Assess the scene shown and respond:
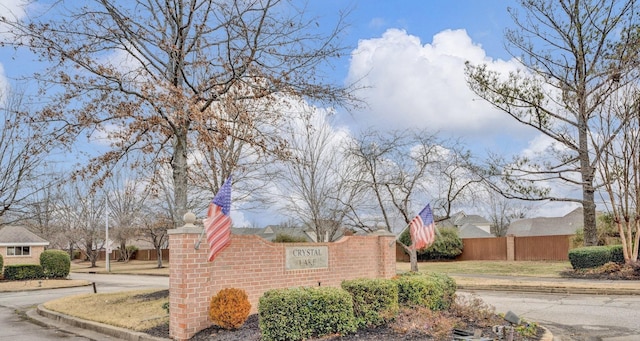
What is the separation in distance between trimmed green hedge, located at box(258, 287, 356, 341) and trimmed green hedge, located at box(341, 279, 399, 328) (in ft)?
1.05

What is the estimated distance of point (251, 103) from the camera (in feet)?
52.2

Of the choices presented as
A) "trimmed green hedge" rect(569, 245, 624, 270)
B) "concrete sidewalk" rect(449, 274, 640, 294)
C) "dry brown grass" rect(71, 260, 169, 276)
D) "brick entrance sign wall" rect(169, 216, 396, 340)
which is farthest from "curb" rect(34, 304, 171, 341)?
"dry brown grass" rect(71, 260, 169, 276)

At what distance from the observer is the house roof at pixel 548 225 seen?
48406 mm

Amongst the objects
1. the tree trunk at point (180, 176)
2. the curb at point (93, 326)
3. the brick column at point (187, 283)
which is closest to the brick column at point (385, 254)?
the tree trunk at point (180, 176)

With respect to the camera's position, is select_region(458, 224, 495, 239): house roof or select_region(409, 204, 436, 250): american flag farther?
select_region(458, 224, 495, 239): house roof

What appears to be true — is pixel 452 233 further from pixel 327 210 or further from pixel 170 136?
pixel 170 136

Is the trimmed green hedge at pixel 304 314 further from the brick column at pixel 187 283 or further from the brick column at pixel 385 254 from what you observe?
the brick column at pixel 385 254

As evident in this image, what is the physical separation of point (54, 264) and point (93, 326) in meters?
22.2

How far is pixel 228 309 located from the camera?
8.58 metres

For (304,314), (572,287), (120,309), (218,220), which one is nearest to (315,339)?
(304,314)

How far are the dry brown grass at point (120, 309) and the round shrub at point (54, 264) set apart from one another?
16.1 m

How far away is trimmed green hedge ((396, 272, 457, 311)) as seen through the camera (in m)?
8.88

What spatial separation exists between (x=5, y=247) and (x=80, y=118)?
3502 centimetres

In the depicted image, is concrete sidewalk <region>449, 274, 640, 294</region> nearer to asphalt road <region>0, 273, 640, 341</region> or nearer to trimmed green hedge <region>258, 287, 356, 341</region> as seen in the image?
asphalt road <region>0, 273, 640, 341</region>
